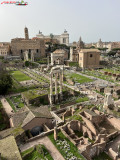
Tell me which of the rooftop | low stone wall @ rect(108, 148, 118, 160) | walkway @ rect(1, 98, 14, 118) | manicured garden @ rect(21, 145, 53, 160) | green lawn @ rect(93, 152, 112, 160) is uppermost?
the rooftop

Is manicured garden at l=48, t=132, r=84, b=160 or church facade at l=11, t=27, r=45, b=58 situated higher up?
church facade at l=11, t=27, r=45, b=58

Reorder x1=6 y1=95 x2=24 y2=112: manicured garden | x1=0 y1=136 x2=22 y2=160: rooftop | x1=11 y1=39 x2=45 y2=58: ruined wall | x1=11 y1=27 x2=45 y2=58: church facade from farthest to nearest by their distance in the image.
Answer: x1=11 y1=27 x2=45 y2=58: church facade, x1=11 y1=39 x2=45 y2=58: ruined wall, x1=6 y1=95 x2=24 y2=112: manicured garden, x1=0 y1=136 x2=22 y2=160: rooftop

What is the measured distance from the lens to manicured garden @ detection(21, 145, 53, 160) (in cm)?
1296

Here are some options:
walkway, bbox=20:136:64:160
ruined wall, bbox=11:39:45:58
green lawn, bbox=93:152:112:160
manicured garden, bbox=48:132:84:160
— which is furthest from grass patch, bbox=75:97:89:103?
ruined wall, bbox=11:39:45:58

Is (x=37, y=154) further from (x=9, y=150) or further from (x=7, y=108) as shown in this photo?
(x=7, y=108)

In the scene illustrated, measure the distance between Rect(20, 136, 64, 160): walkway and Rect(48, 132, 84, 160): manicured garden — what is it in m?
0.38

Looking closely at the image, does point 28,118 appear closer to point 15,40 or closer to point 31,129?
point 31,129

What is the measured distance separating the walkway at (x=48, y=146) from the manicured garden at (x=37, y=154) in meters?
0.48

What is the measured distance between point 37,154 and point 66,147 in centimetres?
324

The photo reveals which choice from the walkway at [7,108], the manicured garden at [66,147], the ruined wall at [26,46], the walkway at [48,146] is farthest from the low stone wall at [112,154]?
the ruined wall at [26,46]

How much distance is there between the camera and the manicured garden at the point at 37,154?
1296cm

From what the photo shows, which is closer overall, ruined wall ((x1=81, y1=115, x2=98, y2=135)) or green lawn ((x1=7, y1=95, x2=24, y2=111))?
ruined wall ((x1=81, y1=115, x2=98, y2=135))

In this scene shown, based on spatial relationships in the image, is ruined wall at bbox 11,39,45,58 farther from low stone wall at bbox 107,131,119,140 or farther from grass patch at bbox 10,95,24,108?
low stone wall at bbox 107,131,119,140

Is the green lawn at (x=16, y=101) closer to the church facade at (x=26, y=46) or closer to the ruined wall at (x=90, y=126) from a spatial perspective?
the ruined wall at (x=90, y=126)
